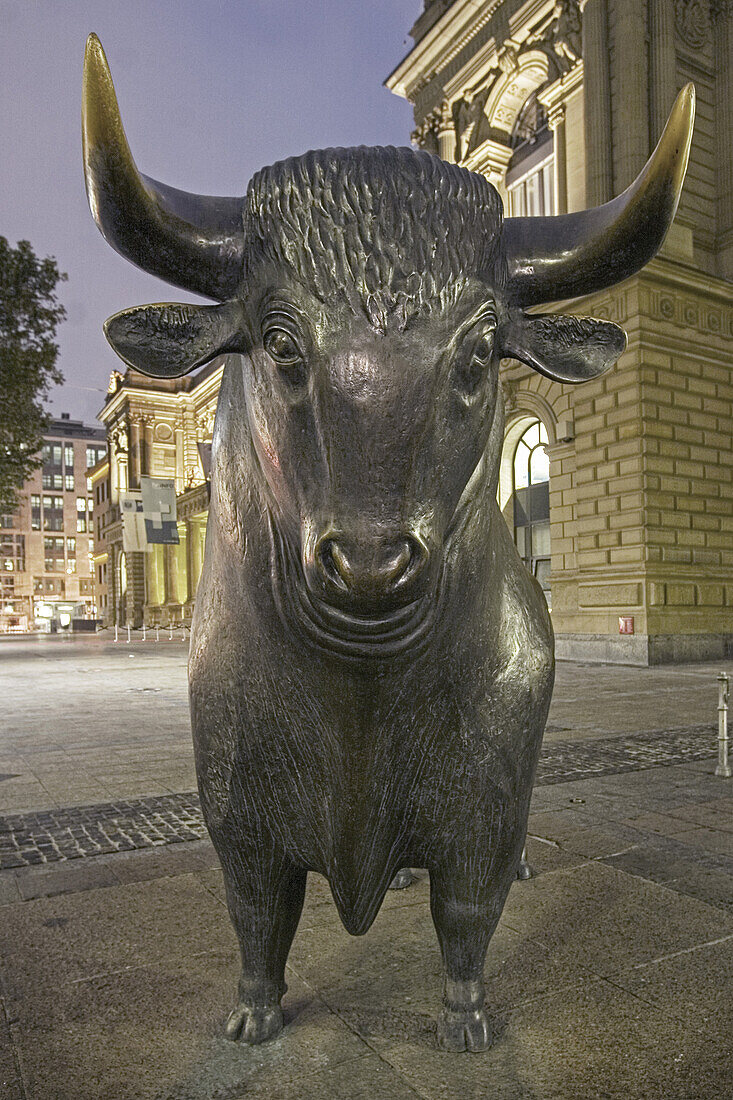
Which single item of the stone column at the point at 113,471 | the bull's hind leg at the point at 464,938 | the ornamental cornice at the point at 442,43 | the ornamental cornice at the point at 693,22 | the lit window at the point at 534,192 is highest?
the ornamental cornice at the point at 442,43

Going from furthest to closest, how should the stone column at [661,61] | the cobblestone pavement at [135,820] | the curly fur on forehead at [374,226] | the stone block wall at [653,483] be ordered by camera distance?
the stone column at [661,61] < the stone block wall at [653,483] < the cobblestone pavement at [135,820] < the curly fur on forehead at [374,226]

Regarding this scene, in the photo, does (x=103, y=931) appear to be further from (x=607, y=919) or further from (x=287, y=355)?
(x=287, y=355)

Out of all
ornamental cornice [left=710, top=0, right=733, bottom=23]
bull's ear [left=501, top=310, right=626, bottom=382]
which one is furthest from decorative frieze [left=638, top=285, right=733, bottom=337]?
bull's ear [left=501, top=310, right=626, bottom=382]

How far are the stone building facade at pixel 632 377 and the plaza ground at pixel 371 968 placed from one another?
11.6 metres

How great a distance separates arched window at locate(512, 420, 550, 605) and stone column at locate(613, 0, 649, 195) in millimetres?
5988

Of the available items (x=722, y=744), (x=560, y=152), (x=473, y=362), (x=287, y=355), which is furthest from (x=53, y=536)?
(x=473, y=362)

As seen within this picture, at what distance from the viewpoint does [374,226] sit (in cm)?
156

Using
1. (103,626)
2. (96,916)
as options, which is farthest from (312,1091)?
(103,626)

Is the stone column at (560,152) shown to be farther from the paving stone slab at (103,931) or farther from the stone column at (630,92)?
the paving stone slab at (103,931)

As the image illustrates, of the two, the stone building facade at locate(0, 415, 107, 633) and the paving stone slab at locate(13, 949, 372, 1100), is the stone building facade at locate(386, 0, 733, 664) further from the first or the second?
the stone building facade at locate(0, 415, 107, 633)

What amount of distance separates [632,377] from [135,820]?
47.0 feet

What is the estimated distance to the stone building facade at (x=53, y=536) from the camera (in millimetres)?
90750

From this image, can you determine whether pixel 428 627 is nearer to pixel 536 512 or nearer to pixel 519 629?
pixel 519 629

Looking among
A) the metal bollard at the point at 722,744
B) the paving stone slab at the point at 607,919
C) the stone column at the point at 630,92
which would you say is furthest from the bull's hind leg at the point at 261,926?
the stone column at the point at 630,92
